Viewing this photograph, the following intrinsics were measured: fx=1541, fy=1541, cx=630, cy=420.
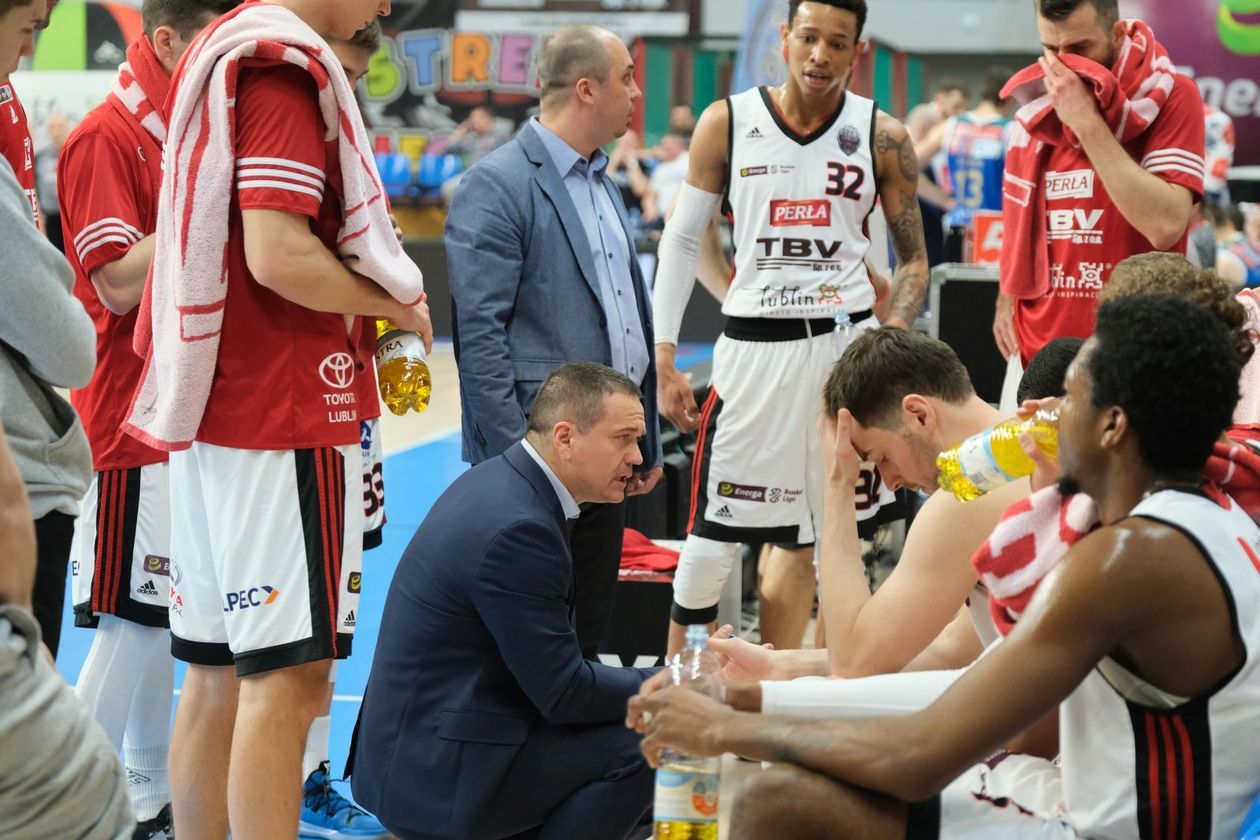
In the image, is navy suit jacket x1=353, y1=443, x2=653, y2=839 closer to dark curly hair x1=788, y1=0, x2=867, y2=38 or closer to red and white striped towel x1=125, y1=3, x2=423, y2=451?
red and white striped towel x1=125, y1=3, x2=423, y2=451

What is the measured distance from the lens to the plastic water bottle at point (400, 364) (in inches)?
135

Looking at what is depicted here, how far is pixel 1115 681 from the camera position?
2172mm

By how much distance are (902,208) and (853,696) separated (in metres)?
2.71

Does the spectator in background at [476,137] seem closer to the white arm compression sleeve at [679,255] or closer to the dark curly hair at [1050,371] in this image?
the white arm compression sleeve at [679,255]

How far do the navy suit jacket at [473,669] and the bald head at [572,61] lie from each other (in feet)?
4.82

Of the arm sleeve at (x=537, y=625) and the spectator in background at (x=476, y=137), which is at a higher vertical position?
the spectator in background at (x=476, y=137)

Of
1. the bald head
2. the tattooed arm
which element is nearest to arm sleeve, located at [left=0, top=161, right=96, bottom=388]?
the bald head

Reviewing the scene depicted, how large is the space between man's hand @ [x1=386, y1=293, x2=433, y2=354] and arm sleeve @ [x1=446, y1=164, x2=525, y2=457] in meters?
0.69

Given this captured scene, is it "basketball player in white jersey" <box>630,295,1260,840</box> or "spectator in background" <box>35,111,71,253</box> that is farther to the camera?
"spectator in background" <box>35,111,71,253</box>

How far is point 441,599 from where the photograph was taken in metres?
3.20

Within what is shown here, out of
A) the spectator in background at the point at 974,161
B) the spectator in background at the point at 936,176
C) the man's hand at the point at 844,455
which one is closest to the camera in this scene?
the man's hand at the point at 844,455

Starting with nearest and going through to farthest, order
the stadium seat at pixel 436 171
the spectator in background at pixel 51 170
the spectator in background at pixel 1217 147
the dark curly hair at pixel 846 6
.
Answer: the dark curly hair at pixel 846 6 → the spectator in background at pixel 1217 147 → the spectator in background at pixel 51 170 → the stadium seat at pixel 436 171

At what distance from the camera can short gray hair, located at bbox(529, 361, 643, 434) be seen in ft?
11.2

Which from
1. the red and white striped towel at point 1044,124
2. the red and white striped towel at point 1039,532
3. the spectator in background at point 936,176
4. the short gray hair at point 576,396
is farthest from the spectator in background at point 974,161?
the red and white striped towel at point 1039,532
